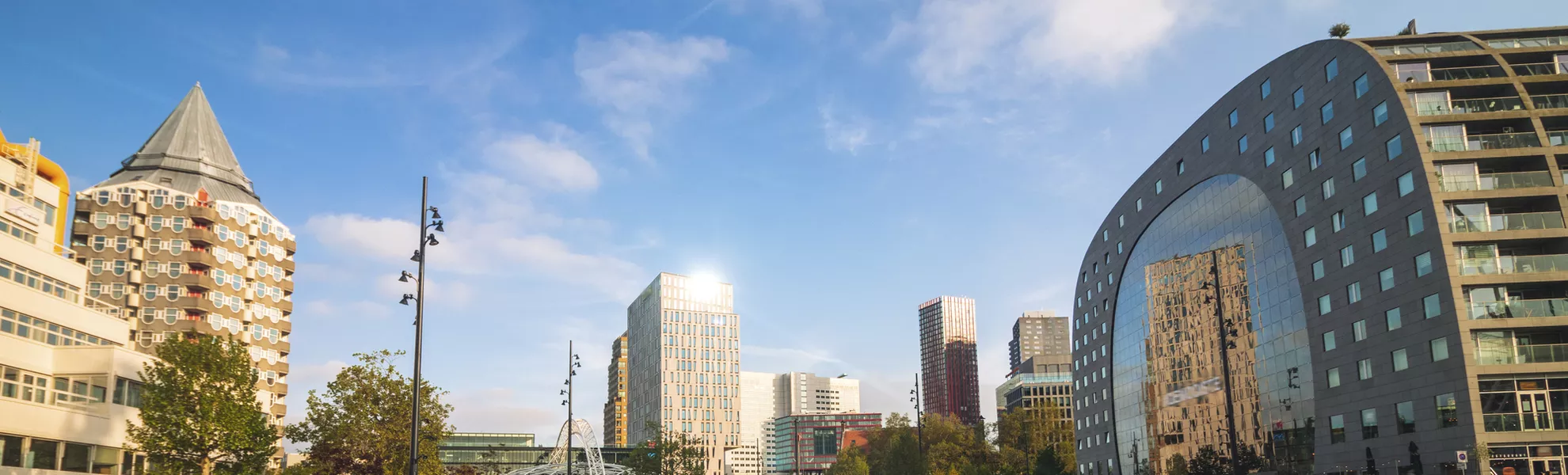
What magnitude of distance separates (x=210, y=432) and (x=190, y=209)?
64183 millimetres

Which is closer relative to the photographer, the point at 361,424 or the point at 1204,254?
the point at 361,424

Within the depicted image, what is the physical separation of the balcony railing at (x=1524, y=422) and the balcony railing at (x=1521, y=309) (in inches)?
203

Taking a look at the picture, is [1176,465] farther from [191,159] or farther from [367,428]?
[191,159]

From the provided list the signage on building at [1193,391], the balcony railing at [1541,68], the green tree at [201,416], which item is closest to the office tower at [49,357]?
the green tree at [201,416]

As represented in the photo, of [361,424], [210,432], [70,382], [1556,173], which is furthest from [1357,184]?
[70,382]

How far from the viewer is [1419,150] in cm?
5756

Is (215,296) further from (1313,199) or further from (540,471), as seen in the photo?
(1313,199)

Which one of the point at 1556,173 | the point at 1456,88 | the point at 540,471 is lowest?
the point at 540,471

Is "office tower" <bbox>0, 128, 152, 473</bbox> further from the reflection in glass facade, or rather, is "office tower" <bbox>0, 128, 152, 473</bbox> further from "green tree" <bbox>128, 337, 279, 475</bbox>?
the reflection in glass facade

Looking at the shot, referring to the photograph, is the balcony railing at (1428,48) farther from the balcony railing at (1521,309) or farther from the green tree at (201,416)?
the green tree at (201,416)

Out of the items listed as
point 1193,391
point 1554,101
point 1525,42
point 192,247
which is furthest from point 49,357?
point 1525,42

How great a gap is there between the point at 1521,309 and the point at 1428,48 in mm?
17237

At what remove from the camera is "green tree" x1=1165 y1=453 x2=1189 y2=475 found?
8725cm

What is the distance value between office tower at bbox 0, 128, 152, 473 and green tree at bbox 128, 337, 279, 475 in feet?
13.3
